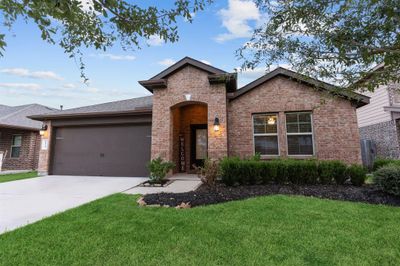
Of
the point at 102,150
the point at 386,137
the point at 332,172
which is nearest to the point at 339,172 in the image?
the point at 332,172

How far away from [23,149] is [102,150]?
25.4ft

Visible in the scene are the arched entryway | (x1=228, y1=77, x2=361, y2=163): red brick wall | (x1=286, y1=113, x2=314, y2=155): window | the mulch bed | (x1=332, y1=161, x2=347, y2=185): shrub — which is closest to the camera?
the mulch bed

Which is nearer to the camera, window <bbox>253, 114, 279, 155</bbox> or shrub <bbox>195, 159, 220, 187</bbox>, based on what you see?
shrub <bbox>195, 159, 220, 187</bbox>

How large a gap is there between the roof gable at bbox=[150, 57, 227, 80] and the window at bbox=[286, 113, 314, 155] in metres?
3.70

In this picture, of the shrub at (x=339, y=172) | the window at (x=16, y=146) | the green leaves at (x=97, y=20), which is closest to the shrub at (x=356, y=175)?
the shrub at (x=339, y=172)

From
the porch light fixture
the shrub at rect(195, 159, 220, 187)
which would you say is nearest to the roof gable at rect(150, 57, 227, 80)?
the porch light fixture

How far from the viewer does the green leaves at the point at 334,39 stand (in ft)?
12.8

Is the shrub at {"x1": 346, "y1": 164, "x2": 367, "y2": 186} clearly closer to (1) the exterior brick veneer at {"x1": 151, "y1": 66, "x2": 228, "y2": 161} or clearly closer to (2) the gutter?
(1) the exterior brick veneer at {"x1": 151, "y1": 66, "x2": 228, "y2": 161}

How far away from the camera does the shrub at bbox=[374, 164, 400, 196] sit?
16.5 feet

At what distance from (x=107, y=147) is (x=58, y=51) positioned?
7270 millimetres

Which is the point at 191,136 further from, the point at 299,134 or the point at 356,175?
the point at 356,175

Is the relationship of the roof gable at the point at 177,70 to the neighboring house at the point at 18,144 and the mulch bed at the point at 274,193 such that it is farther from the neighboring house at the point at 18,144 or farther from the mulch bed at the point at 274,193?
the neighboring house at the point at 18,144

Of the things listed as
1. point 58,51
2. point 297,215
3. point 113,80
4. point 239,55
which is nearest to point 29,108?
point 113,80

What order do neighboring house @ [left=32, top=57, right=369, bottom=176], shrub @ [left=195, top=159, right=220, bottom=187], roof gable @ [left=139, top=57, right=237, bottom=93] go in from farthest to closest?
roof gable @ [left=139, top=57, right=237, bottom=93], neighboring house @ [left=32, top=57, right=369, bottom=176], shrub @ [left=195, top=159, right=220, bottom=187]
